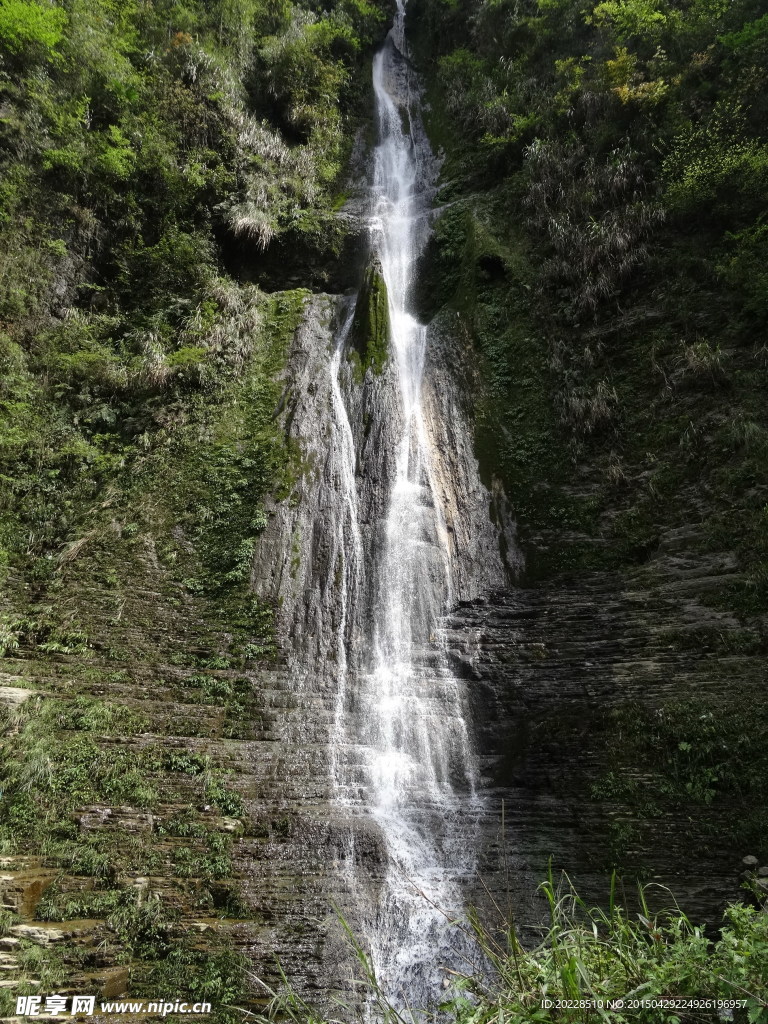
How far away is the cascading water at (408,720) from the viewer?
6.23m

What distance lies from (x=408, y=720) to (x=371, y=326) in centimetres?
803

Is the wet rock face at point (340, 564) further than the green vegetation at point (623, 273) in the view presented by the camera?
No

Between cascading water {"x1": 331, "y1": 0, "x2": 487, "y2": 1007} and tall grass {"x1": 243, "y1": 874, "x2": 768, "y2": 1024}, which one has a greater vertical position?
cascading water {"x1": 331, "y1": 0, "x2": 487, "y2": 1007}

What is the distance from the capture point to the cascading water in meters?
6.23

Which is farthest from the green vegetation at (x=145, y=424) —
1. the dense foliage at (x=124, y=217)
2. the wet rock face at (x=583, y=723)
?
the wet rock face at (x=583, y=723)

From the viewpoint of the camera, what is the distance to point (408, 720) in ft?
25.8

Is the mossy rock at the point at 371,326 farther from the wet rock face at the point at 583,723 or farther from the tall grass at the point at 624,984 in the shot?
the tall grass at the point at 624,984

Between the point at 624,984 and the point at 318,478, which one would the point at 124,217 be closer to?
the point at 318,478

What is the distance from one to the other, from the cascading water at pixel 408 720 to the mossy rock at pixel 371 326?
35 centimetres

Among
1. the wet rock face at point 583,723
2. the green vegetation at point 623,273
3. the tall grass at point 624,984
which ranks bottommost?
the tall grass at point 624,984

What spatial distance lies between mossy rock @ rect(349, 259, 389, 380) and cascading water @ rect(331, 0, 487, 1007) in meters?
0.35

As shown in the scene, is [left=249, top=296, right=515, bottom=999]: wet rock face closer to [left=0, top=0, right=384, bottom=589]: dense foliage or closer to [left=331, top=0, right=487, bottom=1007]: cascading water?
[left=331, top=0, right=487, bottom=1007]: cascading water

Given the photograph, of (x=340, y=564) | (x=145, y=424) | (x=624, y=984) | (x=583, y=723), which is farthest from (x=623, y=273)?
(x=624, y=984)

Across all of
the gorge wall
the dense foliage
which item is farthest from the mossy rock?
the dense foliage
